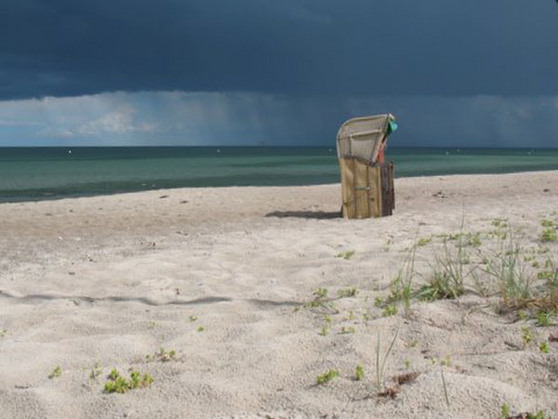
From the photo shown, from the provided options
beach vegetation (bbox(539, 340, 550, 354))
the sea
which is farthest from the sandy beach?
the sea

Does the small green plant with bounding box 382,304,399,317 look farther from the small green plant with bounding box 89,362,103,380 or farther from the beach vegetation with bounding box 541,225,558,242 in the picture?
the beach vegetation with bounding box 541,225,558,242

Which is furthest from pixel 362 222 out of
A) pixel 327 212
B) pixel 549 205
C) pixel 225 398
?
pixel 225 398

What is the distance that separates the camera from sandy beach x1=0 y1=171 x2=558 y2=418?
10.4 feet

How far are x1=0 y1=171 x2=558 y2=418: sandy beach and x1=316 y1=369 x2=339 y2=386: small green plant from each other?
0.7 inches

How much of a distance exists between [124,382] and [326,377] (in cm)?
117

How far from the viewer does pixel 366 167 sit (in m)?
11.2

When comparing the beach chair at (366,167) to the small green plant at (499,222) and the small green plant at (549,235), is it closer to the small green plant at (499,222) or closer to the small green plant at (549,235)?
the small green plant at (499,222)

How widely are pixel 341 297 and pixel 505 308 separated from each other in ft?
4.46

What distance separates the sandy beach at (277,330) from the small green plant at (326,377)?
17mm

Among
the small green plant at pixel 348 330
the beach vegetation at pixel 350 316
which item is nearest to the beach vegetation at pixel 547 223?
the beach vegetation at pixel 350 316

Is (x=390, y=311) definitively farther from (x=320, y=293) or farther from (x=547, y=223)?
(x=547, y=223)

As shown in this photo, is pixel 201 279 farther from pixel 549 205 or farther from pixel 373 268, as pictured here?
pixel 549 205

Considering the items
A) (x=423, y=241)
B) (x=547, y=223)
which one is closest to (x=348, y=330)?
(x=423, y=241)

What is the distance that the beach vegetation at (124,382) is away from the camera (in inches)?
133
